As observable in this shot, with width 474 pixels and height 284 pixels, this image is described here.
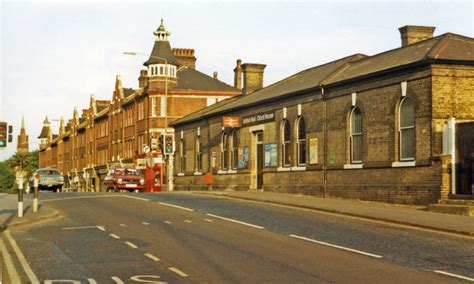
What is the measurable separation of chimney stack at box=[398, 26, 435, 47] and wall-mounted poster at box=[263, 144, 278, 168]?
9.06 metres

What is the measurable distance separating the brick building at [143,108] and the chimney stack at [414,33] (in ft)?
83.3

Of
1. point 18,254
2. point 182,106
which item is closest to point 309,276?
point 18,254

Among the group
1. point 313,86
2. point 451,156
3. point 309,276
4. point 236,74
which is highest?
point 236,74

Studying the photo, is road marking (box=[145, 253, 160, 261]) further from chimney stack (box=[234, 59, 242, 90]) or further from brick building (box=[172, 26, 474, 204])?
chimney stack (box=[234, 59, 242, 90])

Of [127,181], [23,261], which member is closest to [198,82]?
[127,181]

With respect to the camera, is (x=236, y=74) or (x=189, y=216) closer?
(x=189, y=216)

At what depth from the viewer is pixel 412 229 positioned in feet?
64.5

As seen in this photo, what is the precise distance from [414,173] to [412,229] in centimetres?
769

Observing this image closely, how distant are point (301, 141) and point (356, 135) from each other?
17.5ft

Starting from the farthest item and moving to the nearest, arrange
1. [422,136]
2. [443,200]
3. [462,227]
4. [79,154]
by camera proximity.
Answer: [79,154] → [422,136] → [443,200] → [462,227]

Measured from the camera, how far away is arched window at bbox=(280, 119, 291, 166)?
3762cm

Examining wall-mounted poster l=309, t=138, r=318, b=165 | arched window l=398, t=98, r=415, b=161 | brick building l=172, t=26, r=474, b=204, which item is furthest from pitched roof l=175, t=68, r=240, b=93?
arched window l=398, t=98, r=415, b=161

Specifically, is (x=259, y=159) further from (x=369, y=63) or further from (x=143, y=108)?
(x=143, y=108)

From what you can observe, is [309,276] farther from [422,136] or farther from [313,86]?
[313,86]
